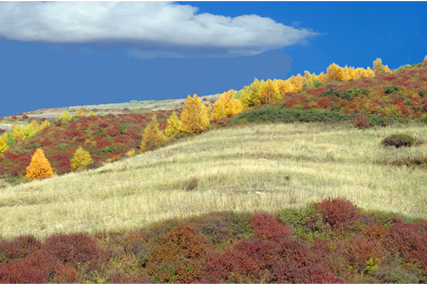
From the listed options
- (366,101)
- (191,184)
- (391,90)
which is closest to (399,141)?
(191,184)

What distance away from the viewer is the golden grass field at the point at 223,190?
33.1 ft

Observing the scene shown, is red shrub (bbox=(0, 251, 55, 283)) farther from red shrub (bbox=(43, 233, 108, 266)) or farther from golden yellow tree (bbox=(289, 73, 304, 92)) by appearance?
golden yellow tree (bbox=(289, 73, 304, 92))

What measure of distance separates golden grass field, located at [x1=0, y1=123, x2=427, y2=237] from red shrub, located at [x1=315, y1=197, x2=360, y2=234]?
43.0 inches

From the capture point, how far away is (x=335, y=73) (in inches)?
3770

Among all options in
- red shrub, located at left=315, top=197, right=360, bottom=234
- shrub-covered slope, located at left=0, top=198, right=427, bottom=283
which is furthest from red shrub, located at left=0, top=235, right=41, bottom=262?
red shrub, located at left=315, top=197, right=360, bottom=234

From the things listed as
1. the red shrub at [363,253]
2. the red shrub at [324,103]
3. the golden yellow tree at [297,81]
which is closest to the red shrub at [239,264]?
the red shrub at [363,253]

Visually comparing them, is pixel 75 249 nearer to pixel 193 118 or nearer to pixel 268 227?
pixel 268 227

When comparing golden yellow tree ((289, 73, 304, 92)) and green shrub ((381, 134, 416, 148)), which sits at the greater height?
golden yellow tree ((289, 73, 304, 92))

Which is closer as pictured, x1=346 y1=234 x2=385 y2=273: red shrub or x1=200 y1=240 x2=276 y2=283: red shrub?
x1=200 y1=240 x2=276 y2=283: red shrub

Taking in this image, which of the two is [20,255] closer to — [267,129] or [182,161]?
[182,161]

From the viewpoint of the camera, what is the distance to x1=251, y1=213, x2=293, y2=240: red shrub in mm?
7523

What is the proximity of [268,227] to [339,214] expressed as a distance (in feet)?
6.77

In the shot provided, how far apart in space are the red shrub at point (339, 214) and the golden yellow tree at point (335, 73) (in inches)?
3727

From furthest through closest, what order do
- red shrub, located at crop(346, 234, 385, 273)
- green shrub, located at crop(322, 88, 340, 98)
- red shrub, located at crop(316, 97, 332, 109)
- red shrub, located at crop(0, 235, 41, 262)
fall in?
green shrub, located at crop(322, 88, 340, 98), red shrub, located at crop(316, 97, 332, 109), red shrub, located at crop(0, 235, 41, 262), red shrub, located at crop(346, 234, 385, 273)
